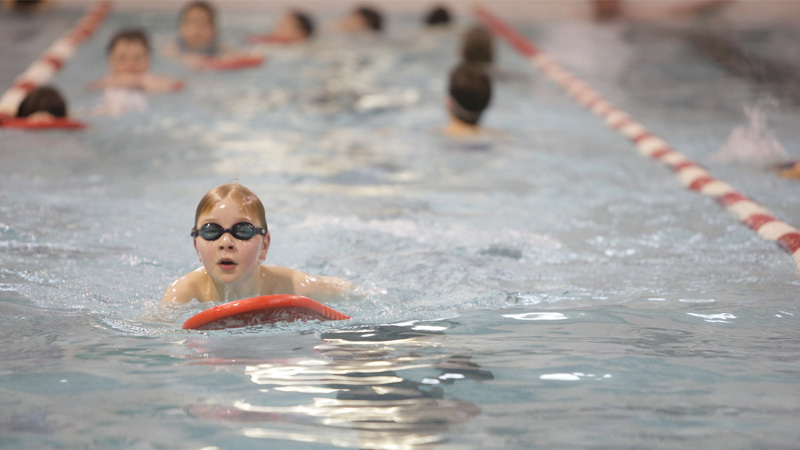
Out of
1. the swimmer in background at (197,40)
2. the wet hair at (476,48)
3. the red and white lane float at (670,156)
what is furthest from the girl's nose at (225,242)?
the swimmer in background at (197,40)

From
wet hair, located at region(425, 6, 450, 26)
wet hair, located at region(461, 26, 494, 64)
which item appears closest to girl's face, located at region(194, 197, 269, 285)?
wet hair, located at region(461, 26, 494, 64)

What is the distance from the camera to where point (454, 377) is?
260cm

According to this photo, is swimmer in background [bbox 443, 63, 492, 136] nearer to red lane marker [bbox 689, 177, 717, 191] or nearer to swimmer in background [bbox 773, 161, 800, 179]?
red lane marker [bbox 689, 177, 717, 191]

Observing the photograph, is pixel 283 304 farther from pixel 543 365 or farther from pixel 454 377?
pixel 543 365

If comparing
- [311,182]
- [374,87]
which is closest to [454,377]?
[311,182]

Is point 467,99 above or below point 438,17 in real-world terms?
below

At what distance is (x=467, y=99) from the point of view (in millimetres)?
6684

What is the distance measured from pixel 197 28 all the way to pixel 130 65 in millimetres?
1427

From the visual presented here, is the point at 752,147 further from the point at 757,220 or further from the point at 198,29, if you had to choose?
the point at 198,29

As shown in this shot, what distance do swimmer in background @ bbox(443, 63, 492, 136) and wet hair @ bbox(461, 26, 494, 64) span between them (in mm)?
2178

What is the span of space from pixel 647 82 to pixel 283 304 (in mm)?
7443

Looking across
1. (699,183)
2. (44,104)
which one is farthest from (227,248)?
(44,104)

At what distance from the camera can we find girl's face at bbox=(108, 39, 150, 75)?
7.97 meters

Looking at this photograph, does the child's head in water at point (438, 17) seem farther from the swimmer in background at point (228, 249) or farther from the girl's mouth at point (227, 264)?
the girl's mouth at point (227, 264)
